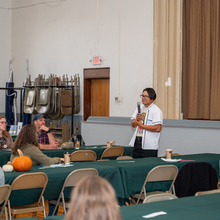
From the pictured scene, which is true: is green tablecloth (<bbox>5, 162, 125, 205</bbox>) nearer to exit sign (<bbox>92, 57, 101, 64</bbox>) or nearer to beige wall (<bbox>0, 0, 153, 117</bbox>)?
beige wall (<bbox>0, 0, 153, 117</bbox>)

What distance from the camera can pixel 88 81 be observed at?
8.95m

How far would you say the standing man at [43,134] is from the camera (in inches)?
205

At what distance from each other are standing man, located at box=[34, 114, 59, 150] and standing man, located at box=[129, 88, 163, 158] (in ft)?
4.51

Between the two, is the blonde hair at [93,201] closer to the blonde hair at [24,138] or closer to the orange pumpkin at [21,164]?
the orange pumpkin at [21,164]

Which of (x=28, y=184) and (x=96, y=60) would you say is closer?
(x=28, y=184)

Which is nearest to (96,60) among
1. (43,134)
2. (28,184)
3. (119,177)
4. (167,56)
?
(167,56)

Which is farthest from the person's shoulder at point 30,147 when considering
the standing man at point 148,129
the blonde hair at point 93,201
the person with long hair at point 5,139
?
the blonde hair at point 93,201

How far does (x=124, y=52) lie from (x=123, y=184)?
16.8 ft

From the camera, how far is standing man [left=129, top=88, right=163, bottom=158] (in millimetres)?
4484

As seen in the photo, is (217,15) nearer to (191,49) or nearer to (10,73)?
(191,49)

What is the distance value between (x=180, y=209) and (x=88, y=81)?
7111 mm

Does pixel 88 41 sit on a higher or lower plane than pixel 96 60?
higher

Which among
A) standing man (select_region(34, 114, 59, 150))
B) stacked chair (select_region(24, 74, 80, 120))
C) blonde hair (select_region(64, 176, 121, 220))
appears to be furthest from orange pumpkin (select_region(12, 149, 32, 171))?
stacked chair (select_region(24, 74, 80, 120))

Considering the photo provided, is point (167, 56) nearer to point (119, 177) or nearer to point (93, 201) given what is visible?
point (119, 177)
